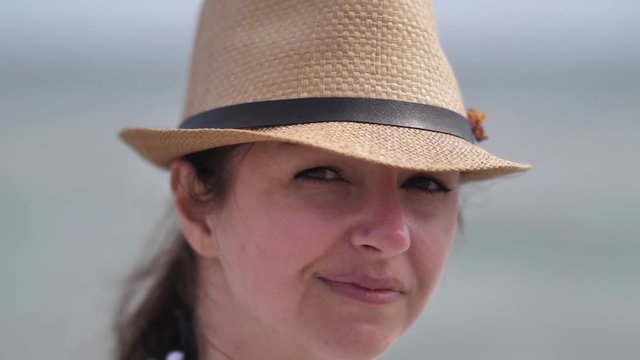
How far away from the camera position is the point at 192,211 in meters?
1.37

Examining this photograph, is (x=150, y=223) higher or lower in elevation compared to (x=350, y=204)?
lower

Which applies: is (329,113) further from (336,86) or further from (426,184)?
(426,184)

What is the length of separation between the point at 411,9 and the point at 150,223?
1225 mm

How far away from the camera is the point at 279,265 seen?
1188mm

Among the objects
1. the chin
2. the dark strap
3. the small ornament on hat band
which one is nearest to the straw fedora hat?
the dark strap

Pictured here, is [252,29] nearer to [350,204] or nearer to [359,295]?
[350,204]

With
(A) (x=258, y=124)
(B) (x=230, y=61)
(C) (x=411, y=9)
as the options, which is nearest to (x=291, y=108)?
(A) (x=258, y=124)

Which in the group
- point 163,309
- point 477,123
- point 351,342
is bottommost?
point 163,309

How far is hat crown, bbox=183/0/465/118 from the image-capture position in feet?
3.94

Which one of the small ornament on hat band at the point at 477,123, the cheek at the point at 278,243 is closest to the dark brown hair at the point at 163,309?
the cheek at the point at 278,243

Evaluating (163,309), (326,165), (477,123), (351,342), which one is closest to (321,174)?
(326,165)

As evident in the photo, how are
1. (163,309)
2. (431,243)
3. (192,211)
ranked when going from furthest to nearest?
(163,309), (192,211), (431,243)

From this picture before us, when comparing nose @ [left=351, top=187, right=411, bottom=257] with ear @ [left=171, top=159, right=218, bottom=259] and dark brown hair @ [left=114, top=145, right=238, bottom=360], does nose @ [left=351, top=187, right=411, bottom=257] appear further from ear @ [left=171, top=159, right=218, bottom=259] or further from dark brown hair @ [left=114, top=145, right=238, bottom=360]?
dark brown hair @ [left=114, top=145, right=238, bottom=360]

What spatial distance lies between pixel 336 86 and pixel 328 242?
238 mm
